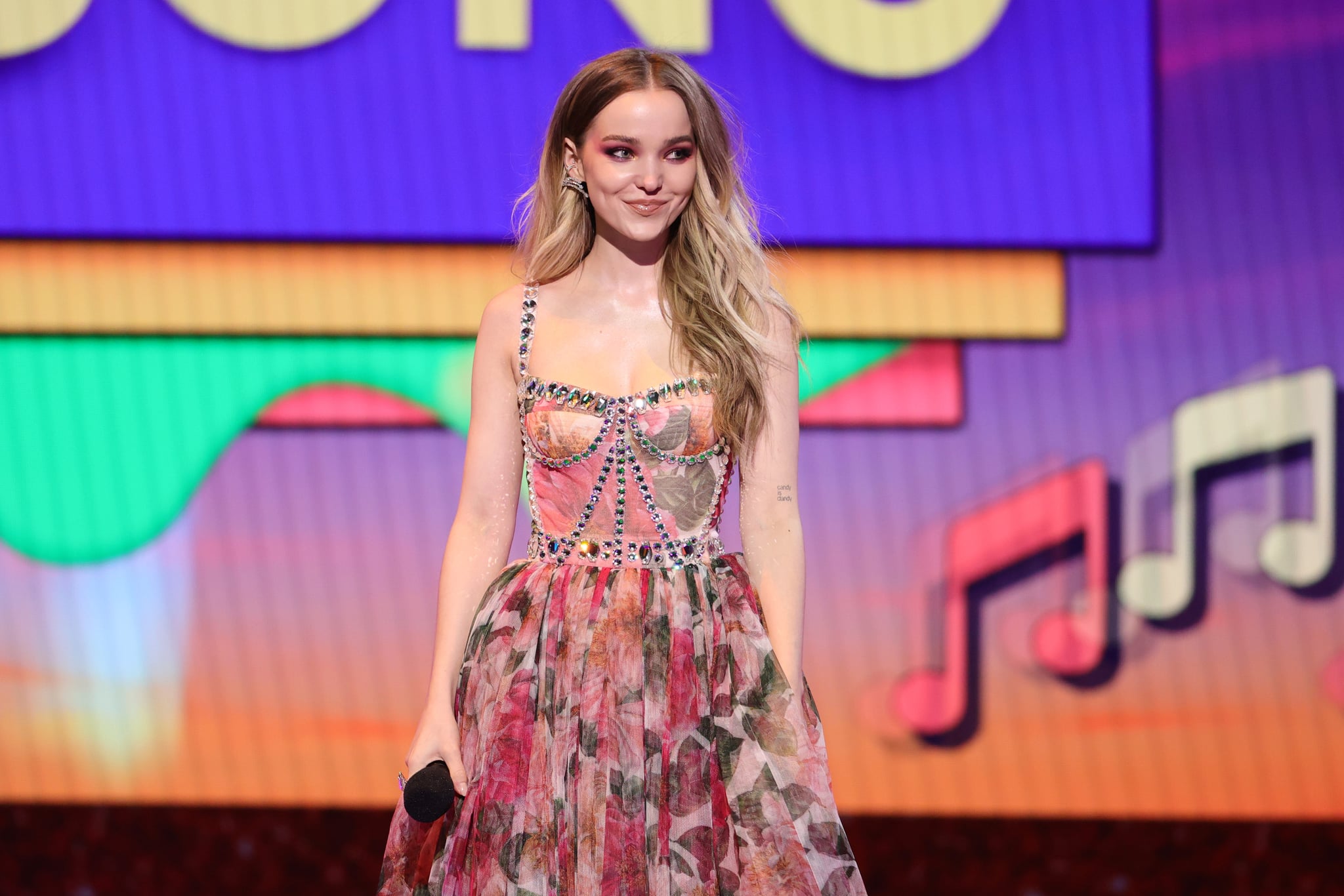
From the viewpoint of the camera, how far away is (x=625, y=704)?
5.26 ft

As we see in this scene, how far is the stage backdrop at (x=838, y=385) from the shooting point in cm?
347

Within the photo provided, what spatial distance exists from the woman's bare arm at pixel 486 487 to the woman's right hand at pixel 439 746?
5 cm

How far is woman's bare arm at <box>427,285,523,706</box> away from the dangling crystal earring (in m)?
0.15

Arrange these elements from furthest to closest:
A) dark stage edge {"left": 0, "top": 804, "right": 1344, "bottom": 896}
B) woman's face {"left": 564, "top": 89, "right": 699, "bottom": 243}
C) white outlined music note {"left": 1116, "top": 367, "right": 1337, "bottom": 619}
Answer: white outlined music note {"left": 1116, "top": 367, "right": 1337, "bottom": 619} → dark stage edge {"left": 0, "top": 804, "right": 1344, "bottom": 896} → woman's face {"left": 564, "top": 89, "right": 699, "bottom": 243}

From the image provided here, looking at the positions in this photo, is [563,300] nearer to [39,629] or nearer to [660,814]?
[660,814]

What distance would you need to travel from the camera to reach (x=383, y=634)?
3.64 meters

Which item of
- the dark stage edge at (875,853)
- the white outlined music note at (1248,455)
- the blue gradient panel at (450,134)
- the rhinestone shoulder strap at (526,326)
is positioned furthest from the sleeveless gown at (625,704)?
the white outlined music note at (1248,455)

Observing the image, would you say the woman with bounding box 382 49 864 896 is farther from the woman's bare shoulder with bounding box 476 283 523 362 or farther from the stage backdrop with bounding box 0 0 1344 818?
the stage backdrop with bounding box 0 0 1344 818

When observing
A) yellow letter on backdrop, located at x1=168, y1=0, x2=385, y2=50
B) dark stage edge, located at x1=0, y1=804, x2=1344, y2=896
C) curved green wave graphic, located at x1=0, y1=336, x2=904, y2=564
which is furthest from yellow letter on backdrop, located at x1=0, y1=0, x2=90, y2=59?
dark stage edge, located at x1=0, y1=804, x2=1344, y2=896

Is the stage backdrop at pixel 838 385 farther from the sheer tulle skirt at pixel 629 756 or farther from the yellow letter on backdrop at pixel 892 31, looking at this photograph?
the sheer tulle skirt at pixel 629 756

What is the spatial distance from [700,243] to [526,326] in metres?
0.24

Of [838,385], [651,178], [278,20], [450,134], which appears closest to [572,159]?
[651,178]

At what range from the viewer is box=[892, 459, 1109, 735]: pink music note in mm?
3600

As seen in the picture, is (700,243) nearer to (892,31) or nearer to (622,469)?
(622,469)
